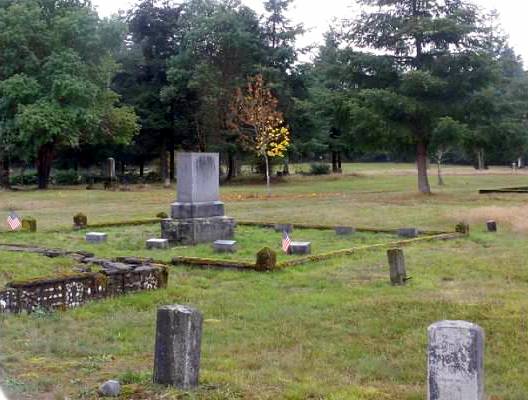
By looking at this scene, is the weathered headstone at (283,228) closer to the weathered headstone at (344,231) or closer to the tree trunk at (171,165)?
the weathered headstone at (344,231)

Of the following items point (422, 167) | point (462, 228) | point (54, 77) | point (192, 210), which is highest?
point (54, 77)

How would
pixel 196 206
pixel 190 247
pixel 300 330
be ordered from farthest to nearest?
pixel 196 206 < pixel 190 247 < pixel 300 330

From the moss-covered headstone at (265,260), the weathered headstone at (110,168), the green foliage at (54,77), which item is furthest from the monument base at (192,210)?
the weathered headstone at (110,168)

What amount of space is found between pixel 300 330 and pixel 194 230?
360 inches

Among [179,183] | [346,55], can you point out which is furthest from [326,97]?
[179,183]

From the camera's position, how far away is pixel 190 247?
16.5 metres

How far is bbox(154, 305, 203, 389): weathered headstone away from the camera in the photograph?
5.89 m

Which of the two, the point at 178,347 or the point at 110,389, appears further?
the point at 178,347

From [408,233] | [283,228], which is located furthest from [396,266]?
[283,228]

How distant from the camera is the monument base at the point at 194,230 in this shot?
17.0m

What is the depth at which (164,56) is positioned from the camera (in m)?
53.7

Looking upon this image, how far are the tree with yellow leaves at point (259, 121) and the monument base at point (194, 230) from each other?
2246 cm

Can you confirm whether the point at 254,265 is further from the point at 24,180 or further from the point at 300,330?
the point at 24,180

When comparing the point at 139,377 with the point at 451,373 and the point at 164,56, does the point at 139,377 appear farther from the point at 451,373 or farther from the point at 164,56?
the point at 164,56
